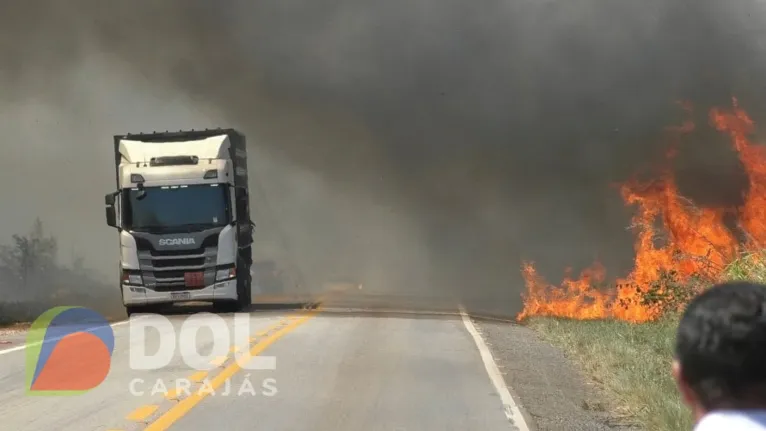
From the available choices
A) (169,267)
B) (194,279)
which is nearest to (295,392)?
(194,279)

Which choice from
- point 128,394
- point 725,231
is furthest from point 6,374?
point 725,231

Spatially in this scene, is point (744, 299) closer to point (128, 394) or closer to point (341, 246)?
point (128, 394)

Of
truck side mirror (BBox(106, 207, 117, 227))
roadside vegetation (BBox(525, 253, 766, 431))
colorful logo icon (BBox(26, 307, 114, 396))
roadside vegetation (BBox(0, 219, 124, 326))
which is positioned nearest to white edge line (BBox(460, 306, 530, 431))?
roadside vegetation (BBox(525, 253, 766, 431))

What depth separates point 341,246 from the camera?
211 feet

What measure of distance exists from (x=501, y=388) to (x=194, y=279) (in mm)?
12244

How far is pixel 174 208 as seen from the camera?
2208 cm

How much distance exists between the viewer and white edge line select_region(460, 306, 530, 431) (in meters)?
9.01

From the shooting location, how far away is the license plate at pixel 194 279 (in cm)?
2211

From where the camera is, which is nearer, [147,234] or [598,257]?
[147,234]

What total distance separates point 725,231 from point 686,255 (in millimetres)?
7807

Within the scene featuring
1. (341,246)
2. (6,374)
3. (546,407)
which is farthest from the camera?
(341,246)

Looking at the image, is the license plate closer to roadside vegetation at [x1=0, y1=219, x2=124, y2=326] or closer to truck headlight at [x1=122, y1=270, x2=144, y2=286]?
truck headlight at [x1=122, y1=270, x2=144, y2=286]

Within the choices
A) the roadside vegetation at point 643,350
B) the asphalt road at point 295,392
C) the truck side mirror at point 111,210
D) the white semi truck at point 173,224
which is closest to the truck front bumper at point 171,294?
the white semi truck at point 173,224

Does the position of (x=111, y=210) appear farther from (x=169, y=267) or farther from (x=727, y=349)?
(x=727, y=349)
